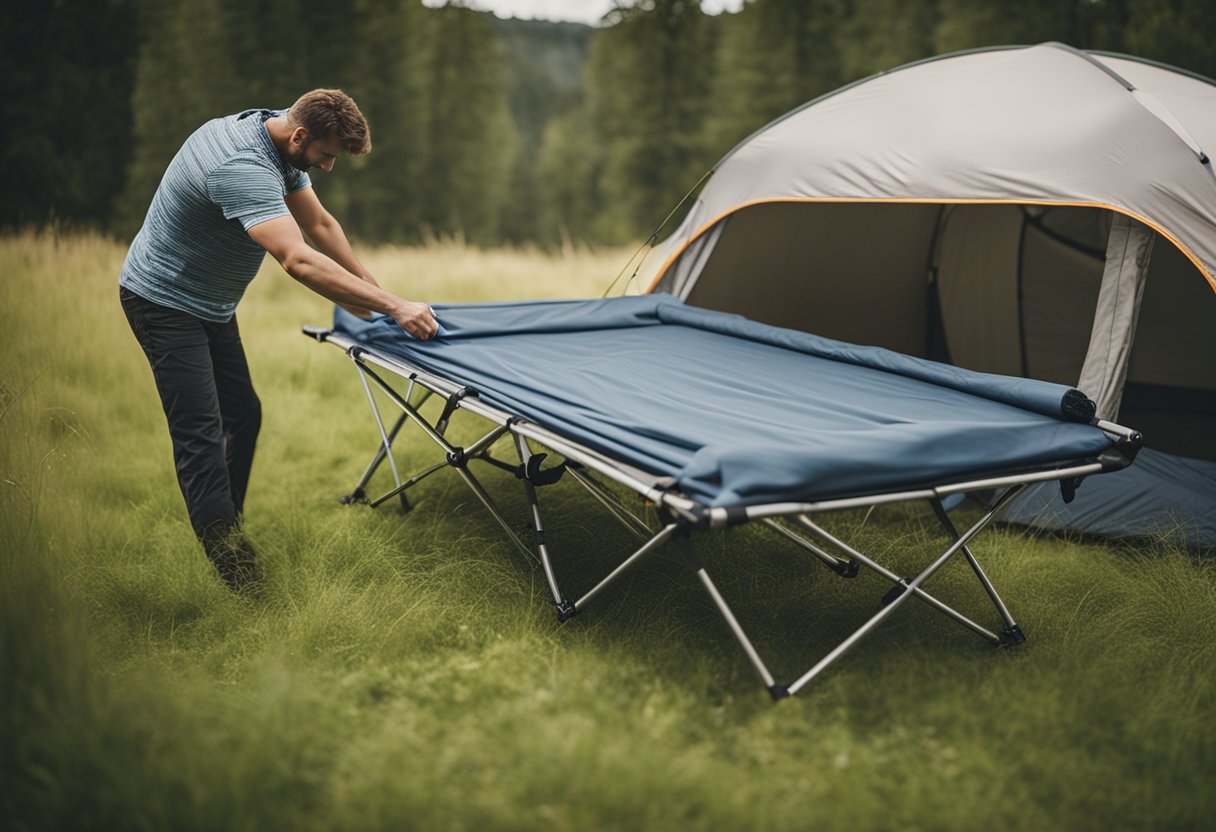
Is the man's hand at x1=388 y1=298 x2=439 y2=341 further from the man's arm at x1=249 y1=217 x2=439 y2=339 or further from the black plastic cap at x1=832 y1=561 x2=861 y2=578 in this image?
the black plastic cap at x1=832 y1=561 x2=861 y2=578

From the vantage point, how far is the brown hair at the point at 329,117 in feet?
8.27

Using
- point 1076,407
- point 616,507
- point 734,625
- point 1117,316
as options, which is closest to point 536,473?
point 616,507

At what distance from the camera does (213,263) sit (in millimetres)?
2590

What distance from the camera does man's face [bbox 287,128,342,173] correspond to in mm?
2561

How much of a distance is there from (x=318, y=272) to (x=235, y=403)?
0.64 m

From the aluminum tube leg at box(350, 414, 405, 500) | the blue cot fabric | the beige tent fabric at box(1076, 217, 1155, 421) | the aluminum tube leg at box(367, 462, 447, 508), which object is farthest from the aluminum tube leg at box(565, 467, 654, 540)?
the beige tent fabric at box(1076, 217, 1155, 421)

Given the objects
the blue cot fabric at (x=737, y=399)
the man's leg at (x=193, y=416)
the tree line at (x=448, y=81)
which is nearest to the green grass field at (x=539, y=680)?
the man's leg at (x=193, y=416)

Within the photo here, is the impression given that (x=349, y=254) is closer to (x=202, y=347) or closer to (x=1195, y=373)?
(x=202, y=347)

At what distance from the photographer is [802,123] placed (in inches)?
152

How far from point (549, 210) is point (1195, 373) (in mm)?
24138

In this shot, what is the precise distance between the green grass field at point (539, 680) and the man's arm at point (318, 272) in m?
0.74

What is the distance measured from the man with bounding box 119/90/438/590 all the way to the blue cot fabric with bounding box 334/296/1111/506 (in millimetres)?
560

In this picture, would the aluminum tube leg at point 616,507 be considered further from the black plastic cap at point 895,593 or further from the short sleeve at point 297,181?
the short sleeve at point 297,181

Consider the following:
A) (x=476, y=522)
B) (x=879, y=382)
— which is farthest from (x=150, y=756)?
(x=879, y=382)
